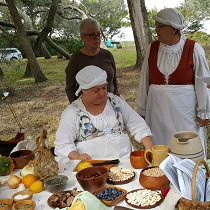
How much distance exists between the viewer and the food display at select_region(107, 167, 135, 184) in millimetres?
1745

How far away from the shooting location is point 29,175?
6.06ft

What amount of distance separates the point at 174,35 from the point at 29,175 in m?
1.65

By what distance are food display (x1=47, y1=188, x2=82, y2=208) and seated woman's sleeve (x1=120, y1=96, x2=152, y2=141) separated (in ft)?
3.02

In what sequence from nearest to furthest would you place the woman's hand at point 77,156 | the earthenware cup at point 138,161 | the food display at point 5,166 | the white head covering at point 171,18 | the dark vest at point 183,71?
the earthenware cup at point 138,161 → the food display at point 5,166 → the woman's hand at point 77,156 → the white head covering at point 171,18 → the dark vest at point 183,71

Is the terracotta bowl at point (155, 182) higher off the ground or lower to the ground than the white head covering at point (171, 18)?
lower

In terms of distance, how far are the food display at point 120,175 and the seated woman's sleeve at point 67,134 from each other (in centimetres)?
51

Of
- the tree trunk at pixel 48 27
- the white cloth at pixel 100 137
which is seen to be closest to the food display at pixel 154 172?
the white cloth at pixel 100 137

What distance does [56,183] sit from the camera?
5.72 feet

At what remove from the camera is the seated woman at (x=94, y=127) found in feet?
7.61

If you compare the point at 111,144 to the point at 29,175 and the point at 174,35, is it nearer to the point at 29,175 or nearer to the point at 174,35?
the point at 29,175

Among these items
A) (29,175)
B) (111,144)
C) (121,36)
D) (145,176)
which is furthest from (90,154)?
(121,36)

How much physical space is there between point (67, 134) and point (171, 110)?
1.03m

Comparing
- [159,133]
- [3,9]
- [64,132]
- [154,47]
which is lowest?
[159,133]

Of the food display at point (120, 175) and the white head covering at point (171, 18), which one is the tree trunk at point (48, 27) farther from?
the food display at point (120, 175)
